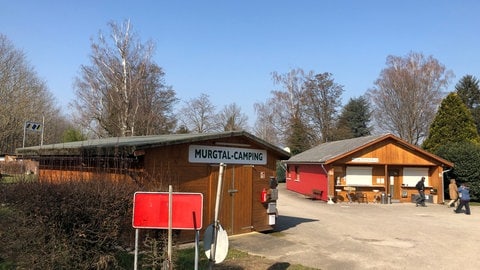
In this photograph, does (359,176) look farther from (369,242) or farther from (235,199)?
(235,199)

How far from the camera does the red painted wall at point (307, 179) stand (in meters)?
29.1

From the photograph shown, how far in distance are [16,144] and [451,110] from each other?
39445 millimetres

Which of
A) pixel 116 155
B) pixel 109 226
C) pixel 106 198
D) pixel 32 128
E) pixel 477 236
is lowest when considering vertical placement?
pixel 477 236

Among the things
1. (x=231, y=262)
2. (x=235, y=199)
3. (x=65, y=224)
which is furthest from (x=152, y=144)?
(x=65, y=224)

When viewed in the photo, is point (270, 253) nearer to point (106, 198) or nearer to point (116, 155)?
point (116, 155)

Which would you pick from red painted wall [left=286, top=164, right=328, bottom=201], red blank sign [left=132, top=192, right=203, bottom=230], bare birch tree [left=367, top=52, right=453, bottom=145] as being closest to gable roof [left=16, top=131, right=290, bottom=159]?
red blank sign [left=132, top=192, right=203, bottom=230]

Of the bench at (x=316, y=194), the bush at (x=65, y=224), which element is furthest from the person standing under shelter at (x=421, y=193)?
the bush at (x=65, y=224)

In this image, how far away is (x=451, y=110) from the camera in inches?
1340

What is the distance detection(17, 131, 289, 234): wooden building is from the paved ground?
2.84ft

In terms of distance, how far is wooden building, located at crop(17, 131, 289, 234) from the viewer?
34.2 ft

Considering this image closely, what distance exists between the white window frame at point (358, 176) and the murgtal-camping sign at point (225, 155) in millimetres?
16133

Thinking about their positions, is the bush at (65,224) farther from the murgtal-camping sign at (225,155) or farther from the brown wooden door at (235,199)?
the brown wooden door at (235,199)

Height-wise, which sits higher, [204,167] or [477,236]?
[204,167]

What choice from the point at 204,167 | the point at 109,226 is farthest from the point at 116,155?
the point at 109,226
